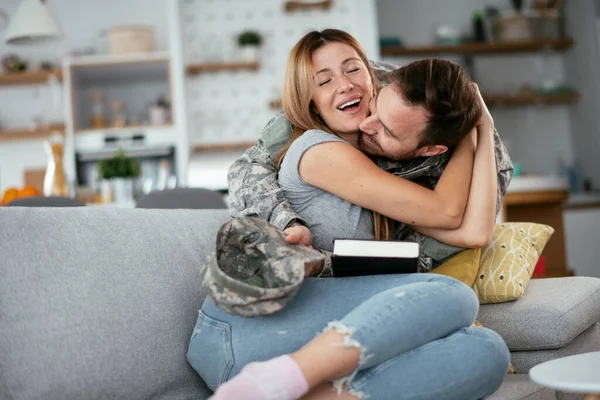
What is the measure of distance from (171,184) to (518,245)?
4370mm

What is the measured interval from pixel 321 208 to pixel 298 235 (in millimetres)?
212

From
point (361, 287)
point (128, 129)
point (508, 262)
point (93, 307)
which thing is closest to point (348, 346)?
point (361, 287)

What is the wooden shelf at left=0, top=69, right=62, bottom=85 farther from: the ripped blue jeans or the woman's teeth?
the ripped blue jeans

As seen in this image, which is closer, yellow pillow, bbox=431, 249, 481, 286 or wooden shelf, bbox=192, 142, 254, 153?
yellow pillow, bbox=431, 249, 481, 286

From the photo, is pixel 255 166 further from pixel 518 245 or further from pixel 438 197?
pixel 518 245

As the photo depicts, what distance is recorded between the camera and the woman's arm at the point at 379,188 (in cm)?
189

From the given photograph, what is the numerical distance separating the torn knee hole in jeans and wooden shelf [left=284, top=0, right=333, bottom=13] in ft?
17.1

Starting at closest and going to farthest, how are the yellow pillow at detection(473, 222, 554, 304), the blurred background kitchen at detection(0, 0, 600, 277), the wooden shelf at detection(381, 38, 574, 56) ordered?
1. the yellow pillow at detection(473, 222, 554, 304)
2. the blurred background kitchen at detection(0, 0, 600, 277)
3. the wooden shelf at detection(381, 38, 574, 56)

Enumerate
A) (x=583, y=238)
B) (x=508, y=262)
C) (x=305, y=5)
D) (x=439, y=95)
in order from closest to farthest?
(x=439, y=95) < (x=508, y=262) < (x=583, y=238) < (x=305, y=5)

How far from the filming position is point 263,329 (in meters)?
1.68

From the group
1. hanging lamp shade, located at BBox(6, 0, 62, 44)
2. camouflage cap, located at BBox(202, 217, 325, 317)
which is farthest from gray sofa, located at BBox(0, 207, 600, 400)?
hanging lamp shade, located at BBox(6, 0, 62, 44)

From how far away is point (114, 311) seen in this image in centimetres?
177

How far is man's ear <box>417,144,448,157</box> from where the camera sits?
1.99 m

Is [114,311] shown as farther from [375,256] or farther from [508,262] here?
[508,262]
